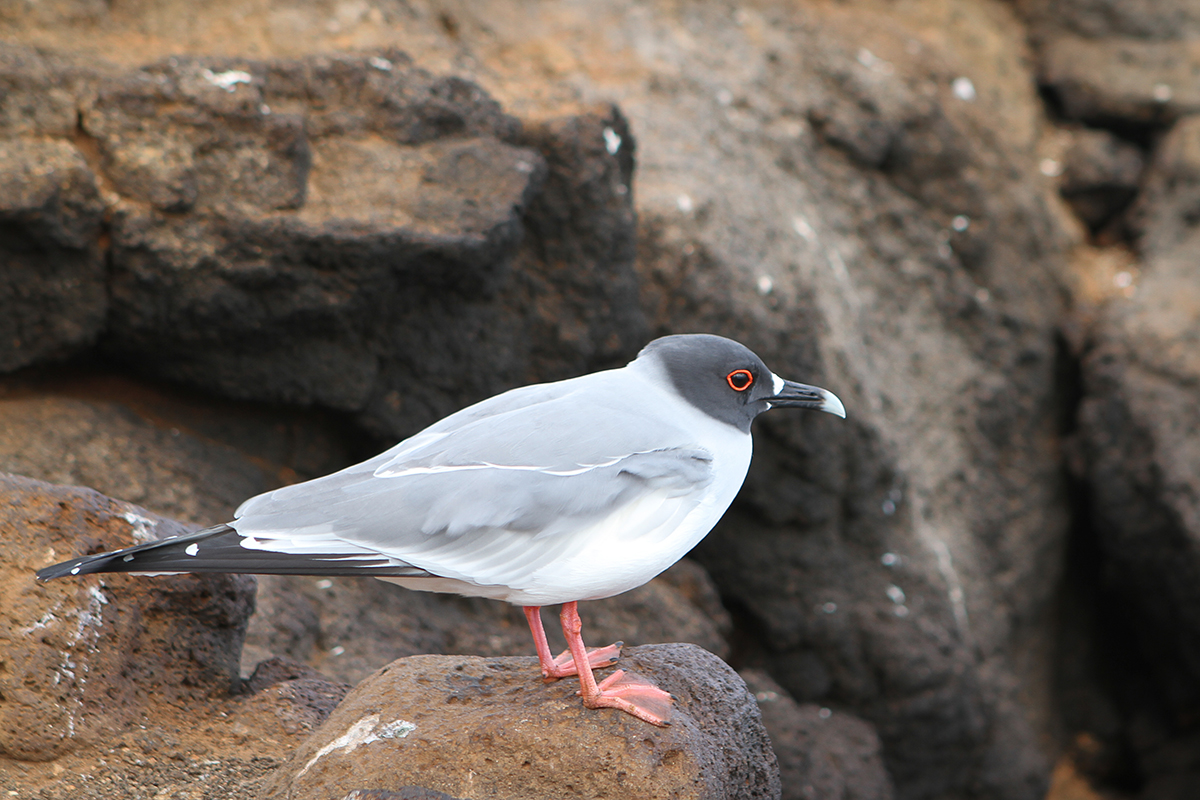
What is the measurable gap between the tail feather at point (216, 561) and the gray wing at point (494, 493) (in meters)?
0.03

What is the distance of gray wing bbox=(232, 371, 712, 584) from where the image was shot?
3117 millimetres

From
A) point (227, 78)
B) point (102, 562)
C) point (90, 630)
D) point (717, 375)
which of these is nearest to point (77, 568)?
point (102, 562)

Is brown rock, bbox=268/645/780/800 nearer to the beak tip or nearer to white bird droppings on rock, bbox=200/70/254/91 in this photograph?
the beak tip

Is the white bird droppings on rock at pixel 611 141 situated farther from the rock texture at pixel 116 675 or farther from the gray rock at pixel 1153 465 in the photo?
the gray rock at pixel 1153 465

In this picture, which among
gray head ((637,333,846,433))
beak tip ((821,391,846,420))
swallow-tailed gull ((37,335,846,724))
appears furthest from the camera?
beak tip ((821,391,846,420))

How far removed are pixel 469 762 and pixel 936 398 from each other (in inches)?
249

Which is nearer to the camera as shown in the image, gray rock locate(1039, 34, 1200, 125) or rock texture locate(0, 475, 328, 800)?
rock texture locate(0, 475, 328, 800)

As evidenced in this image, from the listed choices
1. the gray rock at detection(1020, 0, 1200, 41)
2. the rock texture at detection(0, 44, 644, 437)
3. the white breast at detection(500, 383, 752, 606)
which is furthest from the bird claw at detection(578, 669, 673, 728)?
the gray rock at detection(1020, 0, 1200, 41)

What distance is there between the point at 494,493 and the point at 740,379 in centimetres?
102

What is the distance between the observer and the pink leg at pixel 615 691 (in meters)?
3.23

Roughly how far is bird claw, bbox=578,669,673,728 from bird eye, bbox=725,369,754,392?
104cm

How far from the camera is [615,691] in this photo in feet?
10.8

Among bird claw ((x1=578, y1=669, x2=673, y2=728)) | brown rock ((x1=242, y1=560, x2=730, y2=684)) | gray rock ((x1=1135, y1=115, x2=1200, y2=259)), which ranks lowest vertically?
brown rock ((x1=242, y1=560, x2=730, y2=684))

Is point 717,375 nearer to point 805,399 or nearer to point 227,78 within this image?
point 805,399
